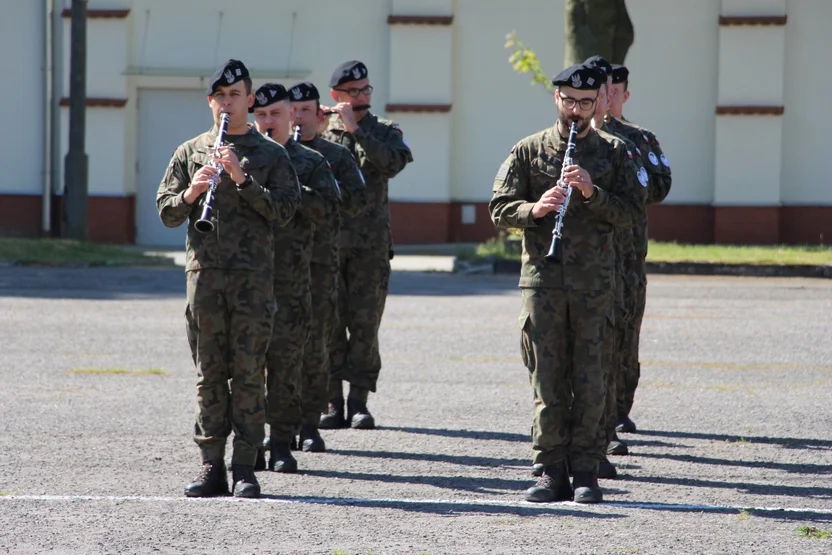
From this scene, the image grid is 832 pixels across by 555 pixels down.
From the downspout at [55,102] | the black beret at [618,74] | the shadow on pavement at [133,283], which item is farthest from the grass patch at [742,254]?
the black beret at [618,74]

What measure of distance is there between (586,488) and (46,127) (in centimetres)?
2026

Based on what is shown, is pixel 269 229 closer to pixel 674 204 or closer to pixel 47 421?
pixel 47 421

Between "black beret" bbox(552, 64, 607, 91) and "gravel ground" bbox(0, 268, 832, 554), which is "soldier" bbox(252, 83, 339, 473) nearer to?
"gravel ground" bbox(0, 268, 832, 554)

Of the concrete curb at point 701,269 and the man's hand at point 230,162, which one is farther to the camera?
the concrete curb at point 701,269

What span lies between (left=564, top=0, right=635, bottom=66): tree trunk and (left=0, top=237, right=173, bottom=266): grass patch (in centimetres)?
671

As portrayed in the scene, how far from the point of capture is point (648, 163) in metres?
8.84

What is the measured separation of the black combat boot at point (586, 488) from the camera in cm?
729

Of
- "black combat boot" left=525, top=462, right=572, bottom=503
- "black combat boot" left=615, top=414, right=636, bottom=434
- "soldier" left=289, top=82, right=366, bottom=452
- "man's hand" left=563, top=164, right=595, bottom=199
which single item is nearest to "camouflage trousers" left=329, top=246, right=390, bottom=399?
"soldier" left=289, top=82, right=366, bottom=452

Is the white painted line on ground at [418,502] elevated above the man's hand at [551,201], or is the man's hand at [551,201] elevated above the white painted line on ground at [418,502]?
the man's hand at [551,201]

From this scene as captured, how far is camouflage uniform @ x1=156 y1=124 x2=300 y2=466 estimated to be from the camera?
732 centimetres

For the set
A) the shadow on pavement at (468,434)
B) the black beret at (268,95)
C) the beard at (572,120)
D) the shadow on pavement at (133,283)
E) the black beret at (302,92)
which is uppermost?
the black beret at (302,92)

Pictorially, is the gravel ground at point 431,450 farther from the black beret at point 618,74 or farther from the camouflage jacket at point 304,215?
the black beret at point 618,74

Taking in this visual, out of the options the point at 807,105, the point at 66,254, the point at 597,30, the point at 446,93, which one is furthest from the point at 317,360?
the point at 807,105

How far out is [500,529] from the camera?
6.70 meters
